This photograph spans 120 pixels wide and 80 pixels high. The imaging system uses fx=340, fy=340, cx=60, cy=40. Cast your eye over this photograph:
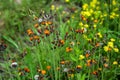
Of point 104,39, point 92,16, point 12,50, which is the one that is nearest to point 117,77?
point 104,39

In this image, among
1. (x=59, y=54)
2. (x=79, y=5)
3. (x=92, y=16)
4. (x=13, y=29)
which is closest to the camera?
(x=59, y=54)

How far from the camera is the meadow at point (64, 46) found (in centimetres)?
297

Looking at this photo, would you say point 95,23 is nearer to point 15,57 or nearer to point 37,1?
point 15,57

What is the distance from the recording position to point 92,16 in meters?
3.88

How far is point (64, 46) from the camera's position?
338 centimetres

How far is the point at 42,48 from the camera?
331cm

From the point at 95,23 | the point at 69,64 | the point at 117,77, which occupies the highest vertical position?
the point at 95,23

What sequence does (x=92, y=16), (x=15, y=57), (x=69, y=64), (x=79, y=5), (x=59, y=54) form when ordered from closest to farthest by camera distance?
(x=69, y=64), (x=59, y=54), (x=15, y=57), (x=92, y=16), (x=79, y=5)

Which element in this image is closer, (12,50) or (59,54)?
(59,54)

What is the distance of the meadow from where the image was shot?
2.97 m

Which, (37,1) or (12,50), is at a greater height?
(37,1)

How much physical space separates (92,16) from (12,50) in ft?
3.30

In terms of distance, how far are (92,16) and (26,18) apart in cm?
96

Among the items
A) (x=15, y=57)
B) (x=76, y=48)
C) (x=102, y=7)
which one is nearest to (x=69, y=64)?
(x=76, y=48)
